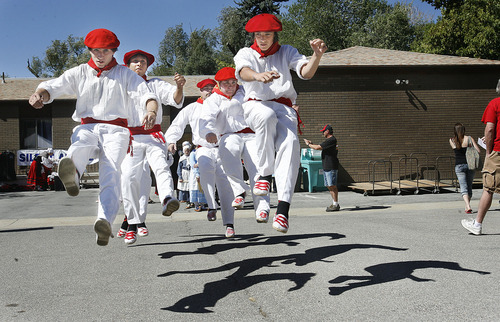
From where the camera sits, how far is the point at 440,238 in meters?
8.36

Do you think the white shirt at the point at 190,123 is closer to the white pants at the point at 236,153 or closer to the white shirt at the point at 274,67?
the white pants at the point at 236,153

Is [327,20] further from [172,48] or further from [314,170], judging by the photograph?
[314,170]

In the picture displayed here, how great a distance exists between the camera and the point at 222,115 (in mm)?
8094

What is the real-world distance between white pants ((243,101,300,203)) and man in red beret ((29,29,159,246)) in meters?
1.16

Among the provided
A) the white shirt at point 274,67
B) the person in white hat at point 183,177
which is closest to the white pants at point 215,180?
the white shirt at point 274,67

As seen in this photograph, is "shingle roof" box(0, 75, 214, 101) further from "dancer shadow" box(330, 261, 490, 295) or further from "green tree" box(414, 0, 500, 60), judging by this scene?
"dancer shadow" box(330, 261, 490, 295)

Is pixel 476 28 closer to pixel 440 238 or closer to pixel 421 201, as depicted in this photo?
pixel 421 201

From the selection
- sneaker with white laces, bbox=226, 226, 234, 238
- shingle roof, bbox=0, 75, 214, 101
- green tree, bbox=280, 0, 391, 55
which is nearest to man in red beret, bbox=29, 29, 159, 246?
sneaker with white laces, bbox=226, 226, 234, 238

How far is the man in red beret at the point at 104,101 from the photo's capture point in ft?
18.5

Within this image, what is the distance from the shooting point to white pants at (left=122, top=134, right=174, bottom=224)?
7.07 m

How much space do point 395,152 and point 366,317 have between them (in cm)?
1770

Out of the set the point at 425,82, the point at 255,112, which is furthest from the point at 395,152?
the point at 255,112

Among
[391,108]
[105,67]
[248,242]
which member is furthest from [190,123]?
[391,108]

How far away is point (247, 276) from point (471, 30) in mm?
30295
